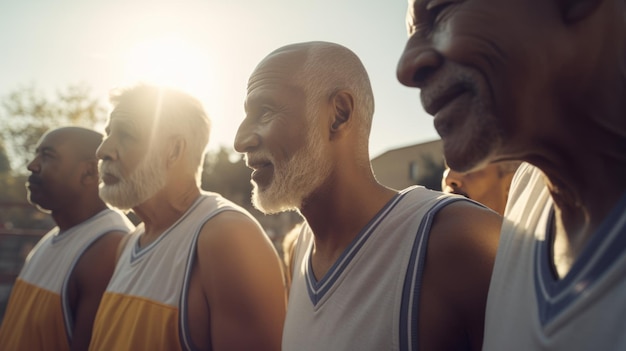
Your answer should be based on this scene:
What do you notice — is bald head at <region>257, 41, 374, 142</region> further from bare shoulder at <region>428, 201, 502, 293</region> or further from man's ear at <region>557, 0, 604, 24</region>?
man's ear at <region>557, 0, 604, 24</region>

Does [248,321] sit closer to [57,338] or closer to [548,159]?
[548,159]

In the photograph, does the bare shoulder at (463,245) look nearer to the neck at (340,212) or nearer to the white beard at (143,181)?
the neck at (340,212)

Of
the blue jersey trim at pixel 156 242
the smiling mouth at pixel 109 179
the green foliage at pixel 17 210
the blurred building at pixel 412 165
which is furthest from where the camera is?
the blurred building at pixel 412 165

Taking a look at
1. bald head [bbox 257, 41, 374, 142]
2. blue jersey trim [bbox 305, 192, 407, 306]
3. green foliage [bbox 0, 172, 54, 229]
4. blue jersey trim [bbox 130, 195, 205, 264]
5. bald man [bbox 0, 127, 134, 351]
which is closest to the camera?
blue jersey trim [bbox 305, 192, 407, 306]

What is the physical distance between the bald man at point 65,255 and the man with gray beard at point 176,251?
37cm

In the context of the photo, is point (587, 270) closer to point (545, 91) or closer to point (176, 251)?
point (545, 91)

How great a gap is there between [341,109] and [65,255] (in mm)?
2863

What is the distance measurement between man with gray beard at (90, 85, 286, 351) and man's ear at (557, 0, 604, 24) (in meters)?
1.76

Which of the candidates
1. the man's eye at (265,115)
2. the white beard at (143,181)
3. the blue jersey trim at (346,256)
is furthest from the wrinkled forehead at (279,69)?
the white beard at (143,181)

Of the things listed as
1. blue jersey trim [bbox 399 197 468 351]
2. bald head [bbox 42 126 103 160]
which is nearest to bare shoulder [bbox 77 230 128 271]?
bald head [bbox 42 126 103 160]

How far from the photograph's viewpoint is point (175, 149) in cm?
295

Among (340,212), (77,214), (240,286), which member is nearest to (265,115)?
(340,212)

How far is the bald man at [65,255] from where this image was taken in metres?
3.21

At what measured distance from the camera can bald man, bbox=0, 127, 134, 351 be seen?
3207 mm
